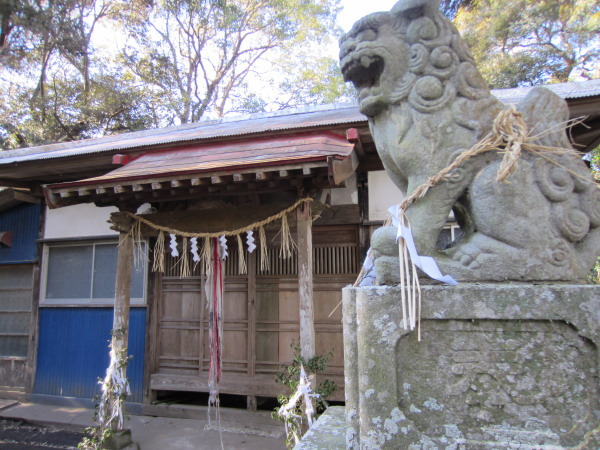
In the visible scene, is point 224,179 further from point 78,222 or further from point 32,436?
point 32,436

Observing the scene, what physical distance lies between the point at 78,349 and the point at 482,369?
6.76m

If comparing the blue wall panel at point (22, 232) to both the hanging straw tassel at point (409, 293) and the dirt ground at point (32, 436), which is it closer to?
the dirt ground at point (32, 436)

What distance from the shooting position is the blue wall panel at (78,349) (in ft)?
20.0

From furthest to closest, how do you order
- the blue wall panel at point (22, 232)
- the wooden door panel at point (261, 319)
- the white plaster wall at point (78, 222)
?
1. the blue wall panel at point (22, 232)
2. the white plaster wall at point (78, 222)
3. the wooden door panel at point (261, 319)

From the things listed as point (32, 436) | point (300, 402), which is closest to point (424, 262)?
point (300, 402)

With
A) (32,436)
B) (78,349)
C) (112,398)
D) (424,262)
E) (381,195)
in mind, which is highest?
(381,195)

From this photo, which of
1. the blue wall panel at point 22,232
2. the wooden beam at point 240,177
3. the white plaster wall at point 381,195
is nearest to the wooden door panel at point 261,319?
the white plaster wall at point 381,195

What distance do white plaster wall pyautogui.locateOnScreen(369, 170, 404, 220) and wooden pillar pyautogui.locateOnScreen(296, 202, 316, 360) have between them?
1488 millimetres

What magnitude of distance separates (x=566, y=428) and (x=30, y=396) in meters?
7.80

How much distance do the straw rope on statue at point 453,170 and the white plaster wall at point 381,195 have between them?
3816mm

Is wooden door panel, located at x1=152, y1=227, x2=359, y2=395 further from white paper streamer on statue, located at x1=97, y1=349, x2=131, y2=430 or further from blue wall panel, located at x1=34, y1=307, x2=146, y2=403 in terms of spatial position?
white paper streamer on statue, located at x1=97, y1=349, x2=131, y2=430

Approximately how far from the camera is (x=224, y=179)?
4027 millimetres

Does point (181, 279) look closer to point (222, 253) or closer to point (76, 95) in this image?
point (222, 253)

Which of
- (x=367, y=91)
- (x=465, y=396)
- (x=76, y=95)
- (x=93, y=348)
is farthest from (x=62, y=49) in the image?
(x=465, y=396)
